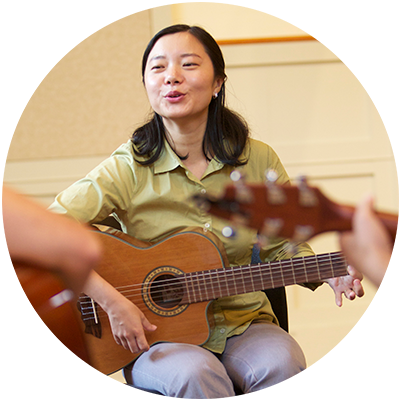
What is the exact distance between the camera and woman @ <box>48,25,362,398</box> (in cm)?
116

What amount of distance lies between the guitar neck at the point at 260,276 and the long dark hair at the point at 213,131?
338 millimetres

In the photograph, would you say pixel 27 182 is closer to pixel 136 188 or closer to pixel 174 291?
pixel 136 188

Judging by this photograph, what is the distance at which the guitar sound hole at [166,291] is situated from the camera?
1236 mm

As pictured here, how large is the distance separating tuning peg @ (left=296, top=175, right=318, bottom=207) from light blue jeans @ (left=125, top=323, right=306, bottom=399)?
0.61m

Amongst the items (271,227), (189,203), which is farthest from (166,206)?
(271,227)

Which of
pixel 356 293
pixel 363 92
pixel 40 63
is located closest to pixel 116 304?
pixel 356 293

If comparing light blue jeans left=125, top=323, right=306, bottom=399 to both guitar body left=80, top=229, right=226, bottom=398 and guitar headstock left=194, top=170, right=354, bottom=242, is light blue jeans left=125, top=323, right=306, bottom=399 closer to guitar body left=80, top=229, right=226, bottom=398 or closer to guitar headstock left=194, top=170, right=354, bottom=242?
guitar body left=80, top=229, right=226, bottom=398

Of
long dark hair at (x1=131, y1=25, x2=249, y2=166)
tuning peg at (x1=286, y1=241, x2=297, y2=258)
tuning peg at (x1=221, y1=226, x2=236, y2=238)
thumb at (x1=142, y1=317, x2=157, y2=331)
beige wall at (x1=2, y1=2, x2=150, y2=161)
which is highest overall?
beige wall at (x1=2, y1=2, x2=150, y2=161)

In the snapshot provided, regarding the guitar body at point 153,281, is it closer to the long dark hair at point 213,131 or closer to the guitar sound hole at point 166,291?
the guitar sound hole at point 166,291

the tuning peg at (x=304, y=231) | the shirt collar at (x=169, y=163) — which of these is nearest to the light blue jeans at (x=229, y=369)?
the shirt collar at (x=169, y=163)

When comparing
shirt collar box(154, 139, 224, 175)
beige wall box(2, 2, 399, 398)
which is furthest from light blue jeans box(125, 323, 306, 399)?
beige wall box(2, 2, 399, 398)

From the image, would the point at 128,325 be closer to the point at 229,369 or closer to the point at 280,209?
the point at 229,369

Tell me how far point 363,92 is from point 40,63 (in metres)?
1.61

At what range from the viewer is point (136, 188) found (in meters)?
1.35
